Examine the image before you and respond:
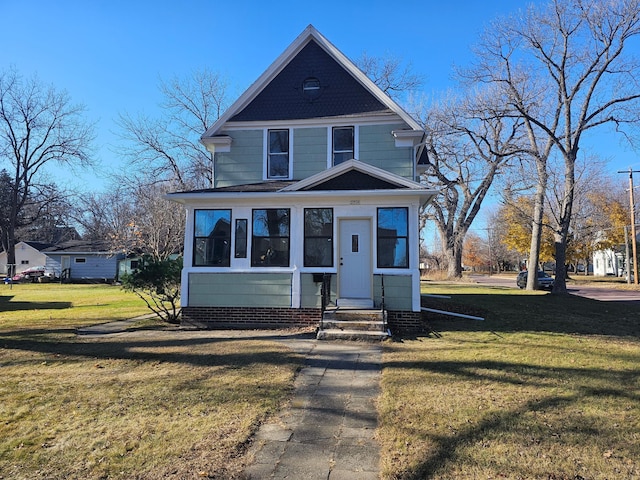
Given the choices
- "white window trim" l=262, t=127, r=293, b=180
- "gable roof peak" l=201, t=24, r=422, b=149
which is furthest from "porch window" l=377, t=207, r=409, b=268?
"gable roof peak" l=201, t=24, r=422, b=149

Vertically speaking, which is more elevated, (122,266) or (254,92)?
(254,92)

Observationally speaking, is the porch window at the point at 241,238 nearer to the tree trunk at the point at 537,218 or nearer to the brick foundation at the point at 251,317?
the brick foundation at the point at 251,317

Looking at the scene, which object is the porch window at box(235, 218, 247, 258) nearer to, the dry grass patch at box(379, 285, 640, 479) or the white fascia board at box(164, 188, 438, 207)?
the white fascia board at box(164, 188, 438, 207)

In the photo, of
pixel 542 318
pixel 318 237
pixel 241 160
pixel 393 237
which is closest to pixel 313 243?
pixel 318 237

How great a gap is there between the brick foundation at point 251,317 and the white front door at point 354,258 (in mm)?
975

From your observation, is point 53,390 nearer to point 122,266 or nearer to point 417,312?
point 417,312

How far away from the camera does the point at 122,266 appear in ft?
122

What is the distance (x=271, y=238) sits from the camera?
1017 cm

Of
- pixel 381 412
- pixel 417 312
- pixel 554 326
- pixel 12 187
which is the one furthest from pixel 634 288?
pixel 12 187

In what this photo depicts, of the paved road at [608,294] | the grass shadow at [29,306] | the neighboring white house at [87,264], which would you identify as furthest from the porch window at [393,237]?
the neighboring white house at [87,264]

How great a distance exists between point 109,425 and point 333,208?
6.99 meters

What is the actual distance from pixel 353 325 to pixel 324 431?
474cm

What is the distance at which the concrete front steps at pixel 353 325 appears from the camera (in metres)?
8.36

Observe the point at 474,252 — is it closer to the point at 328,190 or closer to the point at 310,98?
the point at 310,98
